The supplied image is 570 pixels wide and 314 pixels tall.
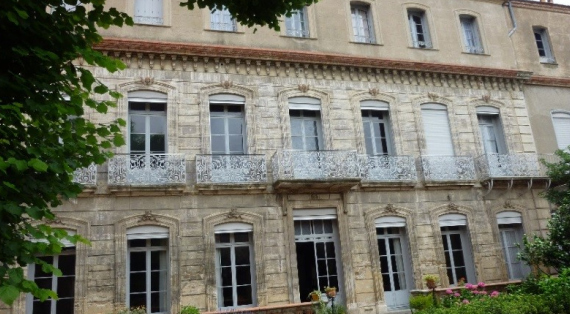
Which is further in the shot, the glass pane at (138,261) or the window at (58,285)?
the glass pane at (138,261)

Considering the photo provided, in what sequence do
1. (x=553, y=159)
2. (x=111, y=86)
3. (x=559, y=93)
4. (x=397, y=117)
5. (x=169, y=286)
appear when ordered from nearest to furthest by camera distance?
1. (x=169, y=286)
2. (x=111, y=86)
3. (x=397, y=117)
4. (x=553, y=159)
5. (x=559, y=93)

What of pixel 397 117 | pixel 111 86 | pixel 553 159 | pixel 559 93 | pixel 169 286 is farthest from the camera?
pixel 559 93

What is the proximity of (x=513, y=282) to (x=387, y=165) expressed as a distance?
15.4ft

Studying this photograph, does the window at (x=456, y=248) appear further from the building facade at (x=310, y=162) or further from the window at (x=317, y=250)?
the window at (x=317, y=250)

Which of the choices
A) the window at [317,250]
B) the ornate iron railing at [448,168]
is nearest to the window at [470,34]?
the ornate iron railing at [448,168]

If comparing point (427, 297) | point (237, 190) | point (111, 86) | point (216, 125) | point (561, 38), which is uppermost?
point (561, 38)

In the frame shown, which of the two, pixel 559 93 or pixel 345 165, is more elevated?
pixel 559 93

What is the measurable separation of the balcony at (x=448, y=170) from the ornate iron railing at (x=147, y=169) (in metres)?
6.94

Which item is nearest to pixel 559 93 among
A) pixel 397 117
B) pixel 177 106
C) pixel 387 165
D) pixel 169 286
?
pixel 397 117

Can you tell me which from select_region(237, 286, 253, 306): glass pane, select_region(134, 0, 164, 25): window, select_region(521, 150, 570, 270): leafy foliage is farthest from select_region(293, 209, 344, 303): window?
select_region(134, 0, 164, 25): window

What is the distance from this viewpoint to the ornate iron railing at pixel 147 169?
35.2 feet

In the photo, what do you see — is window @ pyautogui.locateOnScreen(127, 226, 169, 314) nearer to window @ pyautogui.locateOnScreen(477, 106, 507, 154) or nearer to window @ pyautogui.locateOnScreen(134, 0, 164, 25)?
window @ pyautogui.locateOnScreen(134, 0, 164, 25)

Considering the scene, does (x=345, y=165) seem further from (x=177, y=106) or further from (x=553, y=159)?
(x=553, y=159)

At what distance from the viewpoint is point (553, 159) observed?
47.8ft
